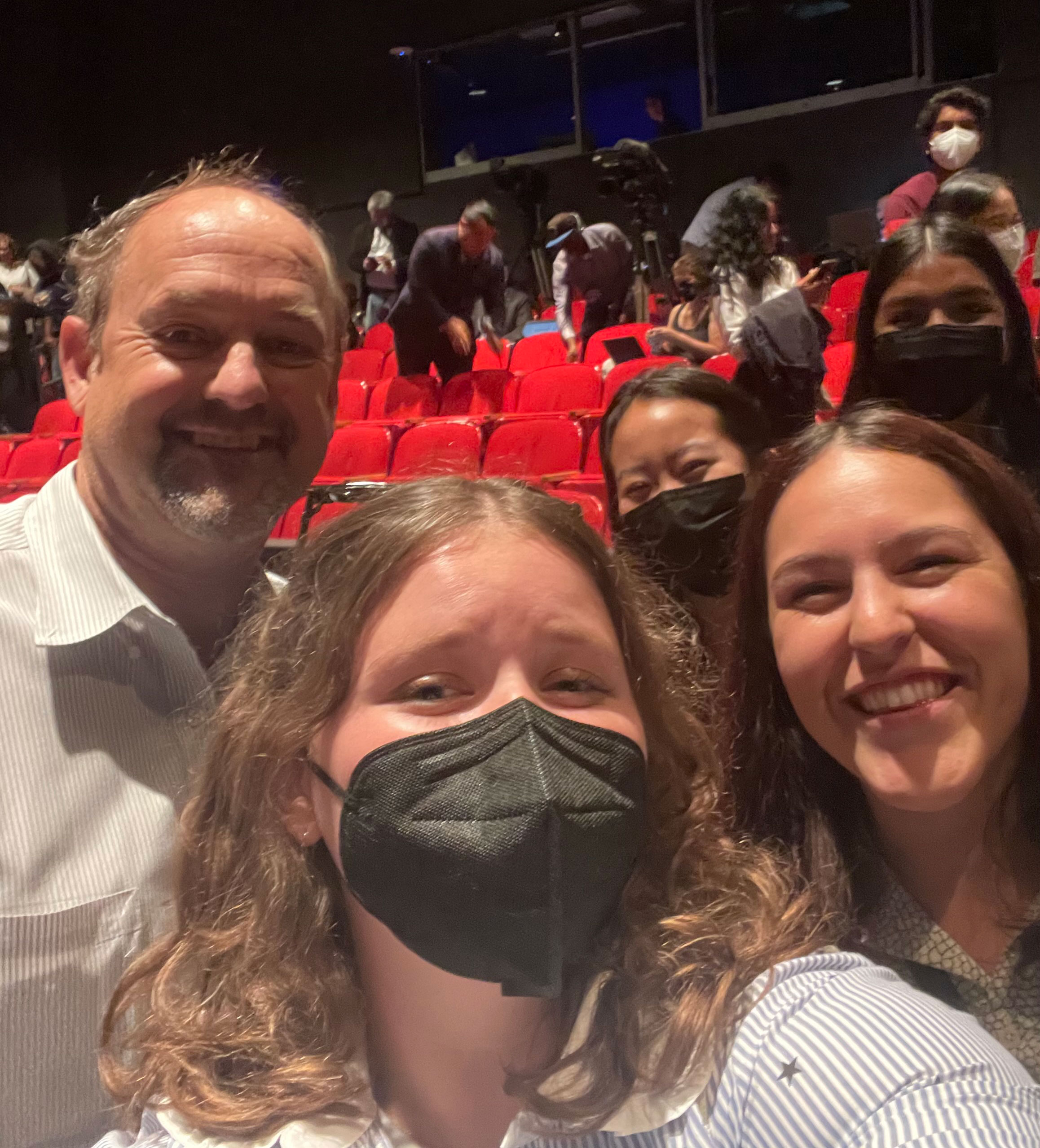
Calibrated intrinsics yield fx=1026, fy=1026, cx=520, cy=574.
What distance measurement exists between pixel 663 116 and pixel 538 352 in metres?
2.82

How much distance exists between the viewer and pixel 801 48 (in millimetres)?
6340

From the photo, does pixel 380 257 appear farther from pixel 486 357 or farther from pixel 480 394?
pixel 480 394

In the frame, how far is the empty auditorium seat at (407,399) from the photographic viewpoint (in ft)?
15.3

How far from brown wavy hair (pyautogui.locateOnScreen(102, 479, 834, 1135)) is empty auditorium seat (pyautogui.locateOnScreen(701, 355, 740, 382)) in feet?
2.53

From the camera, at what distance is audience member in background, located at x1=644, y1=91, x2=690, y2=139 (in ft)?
22.4

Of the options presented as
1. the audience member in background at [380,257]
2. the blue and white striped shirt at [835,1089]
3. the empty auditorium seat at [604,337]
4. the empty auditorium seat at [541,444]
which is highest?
the audience member in background at [380,257]

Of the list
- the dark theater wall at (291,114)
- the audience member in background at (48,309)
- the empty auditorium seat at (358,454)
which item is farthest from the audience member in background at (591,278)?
the audience member in background at (48,309)

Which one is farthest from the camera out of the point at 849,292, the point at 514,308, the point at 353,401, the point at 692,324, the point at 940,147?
the point at 514,308

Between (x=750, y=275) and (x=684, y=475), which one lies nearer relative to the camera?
(x=684, y=475)

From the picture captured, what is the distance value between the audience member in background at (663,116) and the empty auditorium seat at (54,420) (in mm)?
4883

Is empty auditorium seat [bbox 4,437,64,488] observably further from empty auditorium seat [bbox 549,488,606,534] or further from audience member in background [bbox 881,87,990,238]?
audience member in background [bbox 881,87,990,238]

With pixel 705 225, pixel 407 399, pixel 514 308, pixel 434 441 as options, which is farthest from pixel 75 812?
pixel 514 308

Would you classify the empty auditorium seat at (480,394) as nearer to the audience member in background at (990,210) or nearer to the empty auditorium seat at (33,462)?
the empty auditorium seat at (33,462)

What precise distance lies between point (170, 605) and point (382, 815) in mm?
605
